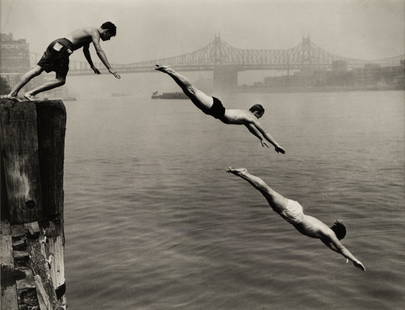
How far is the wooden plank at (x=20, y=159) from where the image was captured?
5.93 meters

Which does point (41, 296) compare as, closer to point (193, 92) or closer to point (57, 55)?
point (57, 55)

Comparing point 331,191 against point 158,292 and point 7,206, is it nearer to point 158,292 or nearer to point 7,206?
point 158,292

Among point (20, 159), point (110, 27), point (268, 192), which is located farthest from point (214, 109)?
point (20, 159)

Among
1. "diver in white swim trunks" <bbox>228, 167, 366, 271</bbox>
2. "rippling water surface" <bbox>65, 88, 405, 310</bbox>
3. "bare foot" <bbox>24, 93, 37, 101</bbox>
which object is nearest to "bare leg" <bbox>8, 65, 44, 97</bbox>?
"bare foot" <bbox>24, 93, 37, 101</bbox>

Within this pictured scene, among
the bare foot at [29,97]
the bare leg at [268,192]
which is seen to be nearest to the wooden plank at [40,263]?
the bare foot at [29,97]

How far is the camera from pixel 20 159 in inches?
241

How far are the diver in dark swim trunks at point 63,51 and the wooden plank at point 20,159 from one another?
237mm

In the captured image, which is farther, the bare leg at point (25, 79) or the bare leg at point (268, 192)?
the bare leg at point (25, 79)

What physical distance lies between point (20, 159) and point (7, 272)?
1.51 metres

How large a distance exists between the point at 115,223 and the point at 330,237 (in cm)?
1668

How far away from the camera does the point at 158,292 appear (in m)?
13.3

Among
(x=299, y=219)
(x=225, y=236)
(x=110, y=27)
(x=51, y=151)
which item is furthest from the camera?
(x=225, y=236)

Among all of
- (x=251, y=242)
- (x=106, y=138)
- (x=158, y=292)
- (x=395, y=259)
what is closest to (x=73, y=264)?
(x=158, y=292)

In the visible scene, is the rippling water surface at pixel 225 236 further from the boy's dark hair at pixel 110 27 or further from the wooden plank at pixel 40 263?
the boy's dark hair at pixel 110 27
